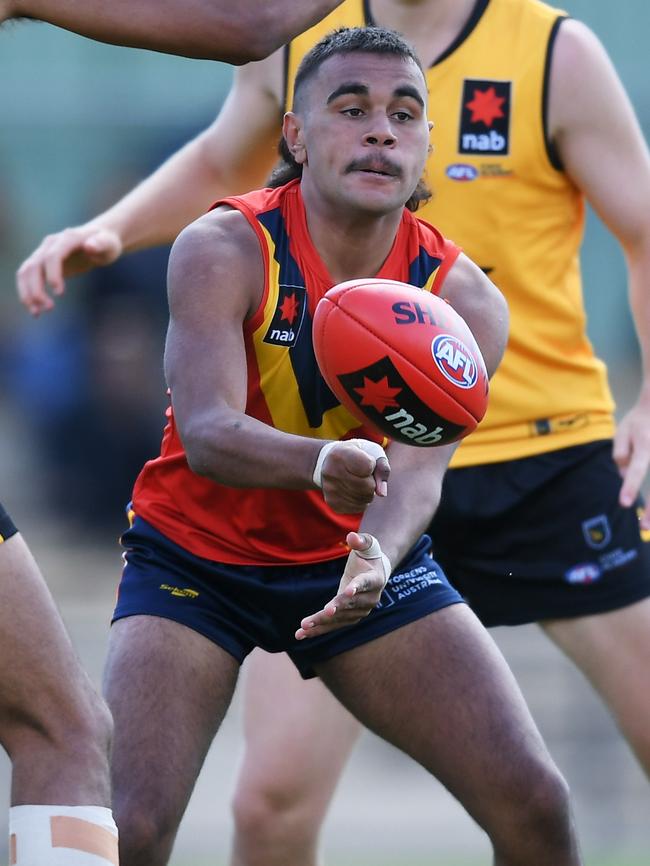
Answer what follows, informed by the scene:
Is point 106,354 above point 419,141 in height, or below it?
below

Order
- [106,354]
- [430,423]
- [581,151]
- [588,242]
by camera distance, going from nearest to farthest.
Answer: [430,423], [581,151], [106,354], [588,242]

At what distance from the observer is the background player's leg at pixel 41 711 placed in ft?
11.2

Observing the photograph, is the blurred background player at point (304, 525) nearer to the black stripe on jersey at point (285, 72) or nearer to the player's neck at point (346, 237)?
the player's neck at point (346, 237)

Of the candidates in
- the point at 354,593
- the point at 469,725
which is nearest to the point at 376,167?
the point at 354,593

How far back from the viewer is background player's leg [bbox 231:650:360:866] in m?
4.89

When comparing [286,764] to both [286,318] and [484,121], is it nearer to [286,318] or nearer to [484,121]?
[286,318]

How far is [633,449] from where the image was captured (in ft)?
16.3

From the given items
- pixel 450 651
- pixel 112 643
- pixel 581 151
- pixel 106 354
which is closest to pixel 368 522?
pixel 450 651

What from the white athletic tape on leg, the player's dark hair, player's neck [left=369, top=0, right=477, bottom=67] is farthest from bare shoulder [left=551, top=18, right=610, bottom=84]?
the white athletic tape on leg

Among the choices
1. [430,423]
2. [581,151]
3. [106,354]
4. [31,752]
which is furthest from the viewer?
[106,354]

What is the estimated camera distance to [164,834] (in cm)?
382

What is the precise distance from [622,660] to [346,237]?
1.52 m

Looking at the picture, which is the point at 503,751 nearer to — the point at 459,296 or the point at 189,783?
the point at 189,783

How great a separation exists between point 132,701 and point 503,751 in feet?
2.70
